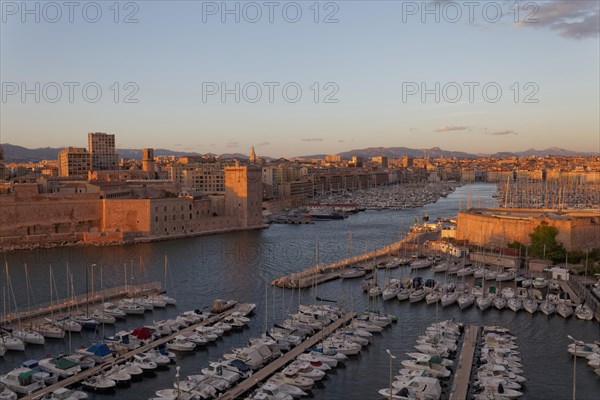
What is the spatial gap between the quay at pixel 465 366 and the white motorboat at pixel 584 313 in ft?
7.83

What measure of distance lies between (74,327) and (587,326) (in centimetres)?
1006

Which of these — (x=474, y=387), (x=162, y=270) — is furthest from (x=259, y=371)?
(x=162, y=270)

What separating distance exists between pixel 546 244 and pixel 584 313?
5.71 m

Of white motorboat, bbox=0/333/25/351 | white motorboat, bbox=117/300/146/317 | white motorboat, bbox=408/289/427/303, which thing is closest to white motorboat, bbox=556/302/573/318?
white motorboat, bbox=408/289/427/303

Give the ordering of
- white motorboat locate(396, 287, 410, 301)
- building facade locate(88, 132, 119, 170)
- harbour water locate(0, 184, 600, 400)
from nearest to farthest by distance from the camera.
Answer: harbour water locate(0, 184, 600, 400), white motorboat locate(396, 287, 410, 301), building facade locate(88, 132, 119, 170)

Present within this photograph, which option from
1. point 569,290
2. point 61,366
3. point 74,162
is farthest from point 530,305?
point 74,162

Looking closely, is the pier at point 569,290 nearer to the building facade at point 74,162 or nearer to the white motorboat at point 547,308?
the white motorboat at point 547,308

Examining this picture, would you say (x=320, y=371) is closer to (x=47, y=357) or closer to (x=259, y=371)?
(x=259, y=371)

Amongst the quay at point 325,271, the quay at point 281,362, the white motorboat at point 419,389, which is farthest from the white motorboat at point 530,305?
the white motorboat at point 419,389

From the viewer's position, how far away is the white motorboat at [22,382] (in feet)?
27.9

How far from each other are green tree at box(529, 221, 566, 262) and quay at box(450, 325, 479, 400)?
23.2 ft

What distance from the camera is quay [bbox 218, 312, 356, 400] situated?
8531mm

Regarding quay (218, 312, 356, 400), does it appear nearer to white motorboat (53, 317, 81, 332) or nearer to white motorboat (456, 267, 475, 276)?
white motorboat (53, 317, 81, 332)

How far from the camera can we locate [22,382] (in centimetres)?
859
